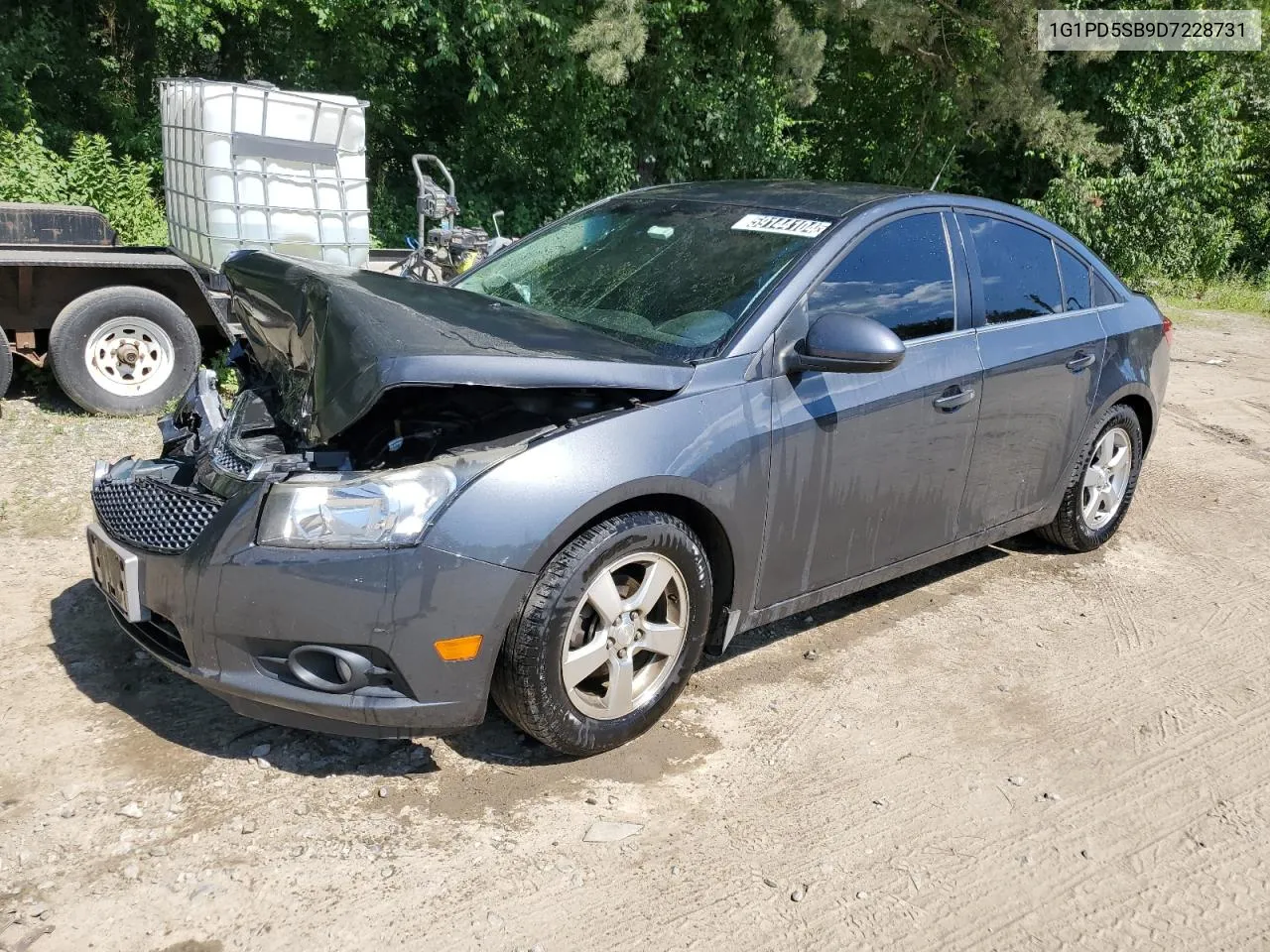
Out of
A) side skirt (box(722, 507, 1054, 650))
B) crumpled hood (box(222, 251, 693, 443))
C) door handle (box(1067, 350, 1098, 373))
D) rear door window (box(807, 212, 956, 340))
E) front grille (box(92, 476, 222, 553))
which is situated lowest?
side skirt (box(722, 507, 1054, 650))

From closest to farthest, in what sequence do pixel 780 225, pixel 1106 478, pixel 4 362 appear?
pixel 780 225 < pixel 1106 478 < pixel 4 362

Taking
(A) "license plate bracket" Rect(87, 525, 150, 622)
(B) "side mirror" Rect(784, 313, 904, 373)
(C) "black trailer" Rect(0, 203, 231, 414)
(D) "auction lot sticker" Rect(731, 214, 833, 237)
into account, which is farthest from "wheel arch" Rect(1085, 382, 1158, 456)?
(C) "black trailer" Rect(0, 203, 231, 414)

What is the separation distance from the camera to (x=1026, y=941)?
106 inches

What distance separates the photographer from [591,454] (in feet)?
10.1

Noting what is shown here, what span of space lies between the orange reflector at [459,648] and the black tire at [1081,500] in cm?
311

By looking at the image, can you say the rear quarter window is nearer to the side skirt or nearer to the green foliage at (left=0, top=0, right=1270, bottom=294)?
the side skirt

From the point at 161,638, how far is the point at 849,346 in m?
2.17

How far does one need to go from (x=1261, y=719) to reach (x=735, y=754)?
1847mm

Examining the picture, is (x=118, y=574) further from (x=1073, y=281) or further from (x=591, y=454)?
(x=1073, y=281)

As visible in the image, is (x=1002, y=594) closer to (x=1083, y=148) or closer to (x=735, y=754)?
(x=735, y=754)

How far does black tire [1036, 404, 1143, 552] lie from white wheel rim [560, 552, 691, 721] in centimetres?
243

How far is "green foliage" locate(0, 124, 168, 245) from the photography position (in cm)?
1195

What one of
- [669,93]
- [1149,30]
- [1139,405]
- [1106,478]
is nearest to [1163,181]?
[1149,30]

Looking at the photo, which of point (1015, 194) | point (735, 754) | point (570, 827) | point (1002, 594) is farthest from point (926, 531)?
point (1015, 194)
